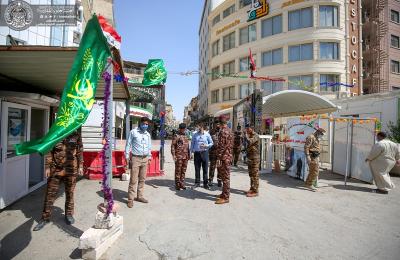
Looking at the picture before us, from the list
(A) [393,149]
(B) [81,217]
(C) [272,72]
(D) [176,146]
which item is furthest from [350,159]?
(C) [272,72]

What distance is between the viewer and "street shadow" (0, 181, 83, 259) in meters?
3.98

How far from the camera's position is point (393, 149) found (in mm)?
8227

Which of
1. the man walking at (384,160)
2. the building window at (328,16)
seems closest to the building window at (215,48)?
the building window at (328,16)

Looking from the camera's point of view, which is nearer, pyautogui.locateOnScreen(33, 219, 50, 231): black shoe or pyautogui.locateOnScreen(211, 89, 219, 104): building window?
pyautogui.locateOnScreen(33, 219, 50, 231): black shoe

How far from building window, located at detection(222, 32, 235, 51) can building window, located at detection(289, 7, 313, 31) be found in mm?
7207

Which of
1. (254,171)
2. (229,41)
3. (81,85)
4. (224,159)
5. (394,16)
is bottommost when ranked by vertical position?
(254,171)

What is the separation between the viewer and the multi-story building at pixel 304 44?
2534cm

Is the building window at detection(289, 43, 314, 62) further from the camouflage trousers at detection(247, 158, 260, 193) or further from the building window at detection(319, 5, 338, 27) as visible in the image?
the camouflage trousers at detection(247, 158, 260, 193)

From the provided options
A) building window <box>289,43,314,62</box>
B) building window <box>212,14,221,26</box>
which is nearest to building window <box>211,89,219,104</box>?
building window <box>212,14,221,26</box>

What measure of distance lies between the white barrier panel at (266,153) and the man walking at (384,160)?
12.9 feet

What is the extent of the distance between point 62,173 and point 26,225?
1.10 metres

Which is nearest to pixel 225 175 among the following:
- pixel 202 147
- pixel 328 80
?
pixel 202 147

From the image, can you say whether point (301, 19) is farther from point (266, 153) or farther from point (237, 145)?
point (266, 153)

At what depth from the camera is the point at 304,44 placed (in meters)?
25.9
